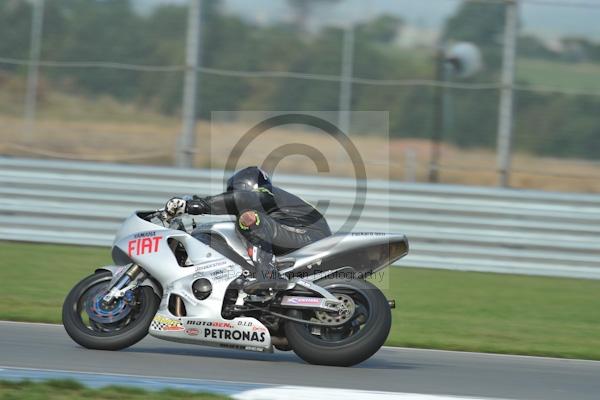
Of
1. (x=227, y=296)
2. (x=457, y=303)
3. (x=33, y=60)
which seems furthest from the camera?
(x=33, y=60)

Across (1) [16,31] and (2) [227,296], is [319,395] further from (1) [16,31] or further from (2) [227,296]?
(1) [16,31]

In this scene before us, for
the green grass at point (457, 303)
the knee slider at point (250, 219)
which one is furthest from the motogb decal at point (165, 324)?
the green grass at point (457, 303)

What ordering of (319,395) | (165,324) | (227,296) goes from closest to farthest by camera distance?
(319,395) < (165,324) < (227,296)

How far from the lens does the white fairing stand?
7.30 meters

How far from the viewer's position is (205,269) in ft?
24.5

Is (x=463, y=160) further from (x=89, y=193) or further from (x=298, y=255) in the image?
(x=298, y=255)

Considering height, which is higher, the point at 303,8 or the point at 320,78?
the point at 303,8

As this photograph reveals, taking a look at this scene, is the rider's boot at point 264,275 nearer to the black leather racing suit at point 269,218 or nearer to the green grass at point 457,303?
the black leather racing suit at point 269,218

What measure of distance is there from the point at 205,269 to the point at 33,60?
7.43 metres

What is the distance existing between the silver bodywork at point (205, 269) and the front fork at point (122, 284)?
0.12 feet

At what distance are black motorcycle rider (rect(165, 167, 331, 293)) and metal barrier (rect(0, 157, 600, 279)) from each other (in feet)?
16.1

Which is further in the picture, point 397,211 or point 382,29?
point 382,29

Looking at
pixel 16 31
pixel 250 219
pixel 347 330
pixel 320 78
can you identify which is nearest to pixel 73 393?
pixel 250 219

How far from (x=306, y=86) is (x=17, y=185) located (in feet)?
12.5
